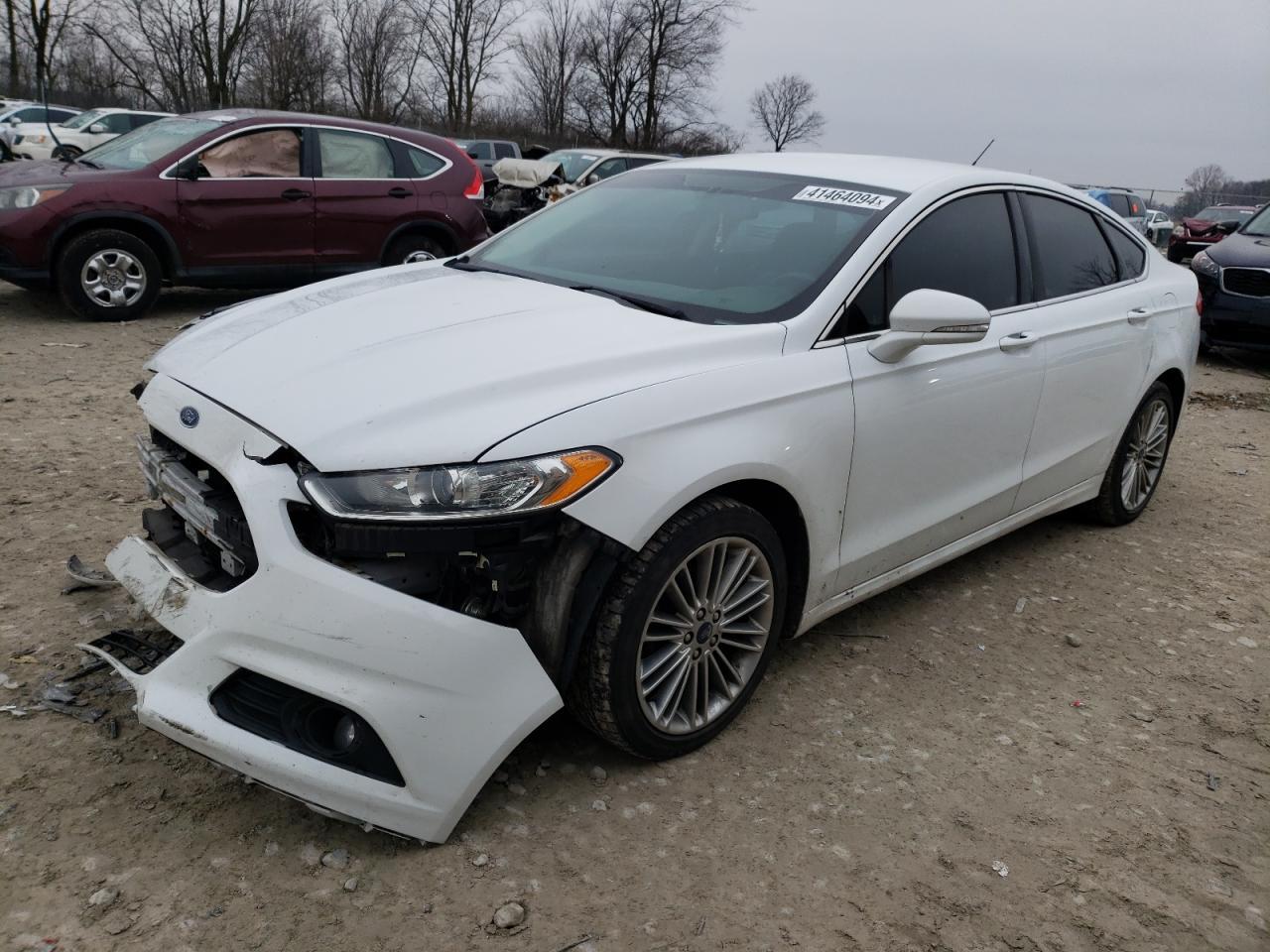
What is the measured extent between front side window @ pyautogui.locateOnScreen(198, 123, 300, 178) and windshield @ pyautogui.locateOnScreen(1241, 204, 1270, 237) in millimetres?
9569

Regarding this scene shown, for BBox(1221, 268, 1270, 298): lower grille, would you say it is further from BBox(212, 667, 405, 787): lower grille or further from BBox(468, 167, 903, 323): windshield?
BBox(212, 667, 405, 787): lower grille

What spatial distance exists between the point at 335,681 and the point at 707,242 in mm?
1948

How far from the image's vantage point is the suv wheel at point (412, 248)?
873 centimetres

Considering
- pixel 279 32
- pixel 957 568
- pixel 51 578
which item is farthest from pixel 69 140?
pixel 279 32

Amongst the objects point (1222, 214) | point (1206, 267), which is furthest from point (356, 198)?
point (1222, 214)

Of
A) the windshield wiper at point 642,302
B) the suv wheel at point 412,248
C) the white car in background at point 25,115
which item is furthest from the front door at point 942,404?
the white car in background at point 25,115

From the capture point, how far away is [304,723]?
2.25 m

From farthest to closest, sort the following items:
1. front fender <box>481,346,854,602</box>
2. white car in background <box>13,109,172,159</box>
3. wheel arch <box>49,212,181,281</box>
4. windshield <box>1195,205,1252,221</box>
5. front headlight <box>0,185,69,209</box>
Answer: windshield <box>1195,205,1252,221</box>
white car in background <box>13,109,172,159</box>
wheel arch <box>49,212,181,281</box>
front headlight <box>0,185,69,209</box>
front fender <box>481,346,854,602</box>

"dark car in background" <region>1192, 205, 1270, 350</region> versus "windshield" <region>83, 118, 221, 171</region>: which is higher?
"windshield" <region>83, 118, 221, 171</region>

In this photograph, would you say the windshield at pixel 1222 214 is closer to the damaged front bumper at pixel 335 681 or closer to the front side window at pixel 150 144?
the front side window at pixel 150 144

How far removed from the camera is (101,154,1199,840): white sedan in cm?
220

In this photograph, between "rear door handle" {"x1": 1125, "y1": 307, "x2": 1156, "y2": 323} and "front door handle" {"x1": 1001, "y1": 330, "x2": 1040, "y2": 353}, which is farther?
"rear door handle" {"x1": 1125, "y1": 307, "x2": 1156, "y2": 323}

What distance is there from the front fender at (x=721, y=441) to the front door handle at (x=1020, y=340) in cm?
92

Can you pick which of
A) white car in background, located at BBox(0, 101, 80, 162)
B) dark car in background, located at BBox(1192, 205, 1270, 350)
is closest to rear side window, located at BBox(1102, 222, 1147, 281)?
dark car in background, located at BBox(1192, 205, 1270, 350)
